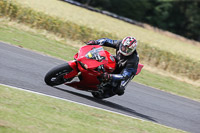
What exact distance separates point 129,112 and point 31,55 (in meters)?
4.97

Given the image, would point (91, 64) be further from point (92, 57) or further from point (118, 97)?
point (118, 97)

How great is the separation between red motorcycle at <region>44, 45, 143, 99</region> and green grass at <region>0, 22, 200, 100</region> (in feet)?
20.2

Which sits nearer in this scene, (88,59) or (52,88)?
(88,59)

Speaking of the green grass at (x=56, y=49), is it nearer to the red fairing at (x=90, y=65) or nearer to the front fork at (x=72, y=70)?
the red fairing at (x=90, y=65)

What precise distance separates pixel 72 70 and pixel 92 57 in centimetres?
Answer: 55

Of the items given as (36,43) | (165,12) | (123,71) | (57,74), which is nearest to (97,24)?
(36,43)

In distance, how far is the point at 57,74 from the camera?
7621 millimetres

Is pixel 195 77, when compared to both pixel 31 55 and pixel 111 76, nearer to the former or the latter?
pixel 31 55

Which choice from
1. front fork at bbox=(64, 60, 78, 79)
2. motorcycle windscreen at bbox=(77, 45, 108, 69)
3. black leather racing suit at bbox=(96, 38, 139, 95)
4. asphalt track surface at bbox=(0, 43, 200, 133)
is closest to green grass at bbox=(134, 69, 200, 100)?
asphalt track surface at bbox=(0, 43, 200, 133)

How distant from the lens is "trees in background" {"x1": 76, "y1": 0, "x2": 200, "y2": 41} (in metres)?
73.4

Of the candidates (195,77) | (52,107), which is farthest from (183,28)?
(52,107)

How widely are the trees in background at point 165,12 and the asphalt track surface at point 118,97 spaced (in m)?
59.9

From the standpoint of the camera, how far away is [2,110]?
550 centimetres

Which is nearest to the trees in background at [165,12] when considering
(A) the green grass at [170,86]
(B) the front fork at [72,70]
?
(A) the green grass at [170,86]
